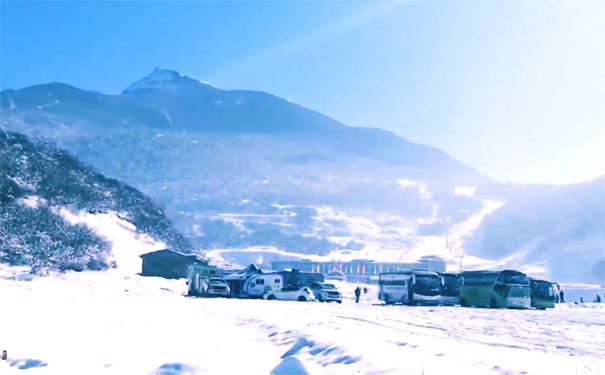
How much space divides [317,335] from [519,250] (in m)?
190

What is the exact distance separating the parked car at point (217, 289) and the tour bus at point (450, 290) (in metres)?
15.4

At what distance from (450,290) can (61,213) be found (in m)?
55.0

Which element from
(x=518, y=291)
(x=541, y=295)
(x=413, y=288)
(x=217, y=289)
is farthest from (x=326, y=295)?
(x=541, y=295)

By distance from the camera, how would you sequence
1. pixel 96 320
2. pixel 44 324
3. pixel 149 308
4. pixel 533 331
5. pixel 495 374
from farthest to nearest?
pixel 149 308 < pixel 533 331 < pixel 96 320 < pixel 44 324 < pixel 495 374

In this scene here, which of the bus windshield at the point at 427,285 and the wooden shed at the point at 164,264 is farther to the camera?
the wooden shed at the point at 164,264

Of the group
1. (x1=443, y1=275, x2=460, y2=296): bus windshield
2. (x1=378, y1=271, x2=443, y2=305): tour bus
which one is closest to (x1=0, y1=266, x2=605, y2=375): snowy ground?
(x1=378, y1=271, x2=443, y2=305): tour bus

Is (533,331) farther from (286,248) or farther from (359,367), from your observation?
(286,248)

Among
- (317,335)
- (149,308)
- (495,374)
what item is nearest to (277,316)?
(149,308)

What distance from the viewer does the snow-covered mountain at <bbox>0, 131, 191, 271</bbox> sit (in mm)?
64938

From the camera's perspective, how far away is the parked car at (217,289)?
47.1 metres

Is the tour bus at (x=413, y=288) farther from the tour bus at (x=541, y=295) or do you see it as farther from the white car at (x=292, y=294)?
the tour bus at (x=541, y=295)

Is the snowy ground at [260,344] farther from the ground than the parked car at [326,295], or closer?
closer

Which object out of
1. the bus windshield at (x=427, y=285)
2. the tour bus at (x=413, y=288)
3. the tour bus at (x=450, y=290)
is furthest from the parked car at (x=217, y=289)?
the tour bus at (x=450, y=290)

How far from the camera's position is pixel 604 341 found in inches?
802
